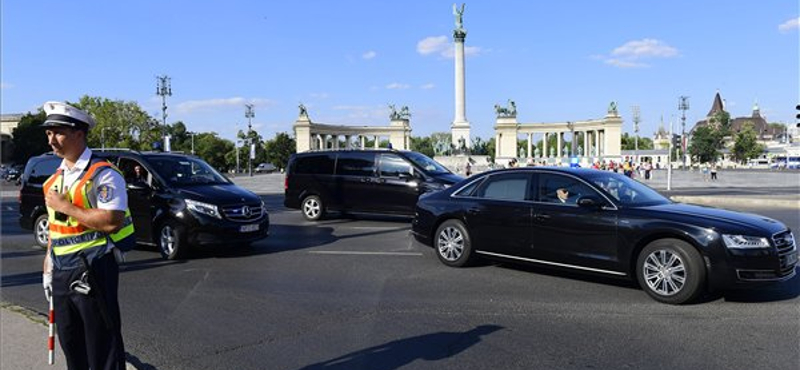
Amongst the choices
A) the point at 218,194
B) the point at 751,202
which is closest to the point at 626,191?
the point at 218,194

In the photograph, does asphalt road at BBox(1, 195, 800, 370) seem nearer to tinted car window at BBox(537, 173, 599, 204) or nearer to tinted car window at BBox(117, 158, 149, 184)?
tinted car window at BBox(537, 173, 599, 204)

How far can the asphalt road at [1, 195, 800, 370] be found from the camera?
4.85 meters

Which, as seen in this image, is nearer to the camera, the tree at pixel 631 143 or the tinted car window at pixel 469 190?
the tinted car window at pixel 469 190

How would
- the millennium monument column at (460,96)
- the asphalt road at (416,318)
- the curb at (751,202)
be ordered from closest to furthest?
1. the asphalt road at (416,318)
2. the curb at (751,202)
3. the millennium monument column at (460,96)

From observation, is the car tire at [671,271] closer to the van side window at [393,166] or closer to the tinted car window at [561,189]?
the tinted car window at [561,189]

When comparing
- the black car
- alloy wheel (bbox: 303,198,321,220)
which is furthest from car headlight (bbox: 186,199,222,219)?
alloy wheel (bbox: 303,198,321,220)

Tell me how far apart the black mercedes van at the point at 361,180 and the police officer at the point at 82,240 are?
A: 10.9 m

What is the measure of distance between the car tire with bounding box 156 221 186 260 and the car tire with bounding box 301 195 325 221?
21.0 feet

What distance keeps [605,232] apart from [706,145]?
122846 millimetres

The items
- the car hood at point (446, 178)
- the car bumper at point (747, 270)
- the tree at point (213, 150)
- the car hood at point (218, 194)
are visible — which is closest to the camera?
the car bumper at point (747, 270)

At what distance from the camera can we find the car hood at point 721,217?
6426mm

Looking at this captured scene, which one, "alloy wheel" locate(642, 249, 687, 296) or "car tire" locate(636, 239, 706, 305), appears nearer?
"car tire" locate(636, 239, 706, 305)

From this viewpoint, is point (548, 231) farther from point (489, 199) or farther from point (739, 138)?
point (739, 138)

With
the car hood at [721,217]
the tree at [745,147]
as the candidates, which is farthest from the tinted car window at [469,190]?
the tree at [745,147]
